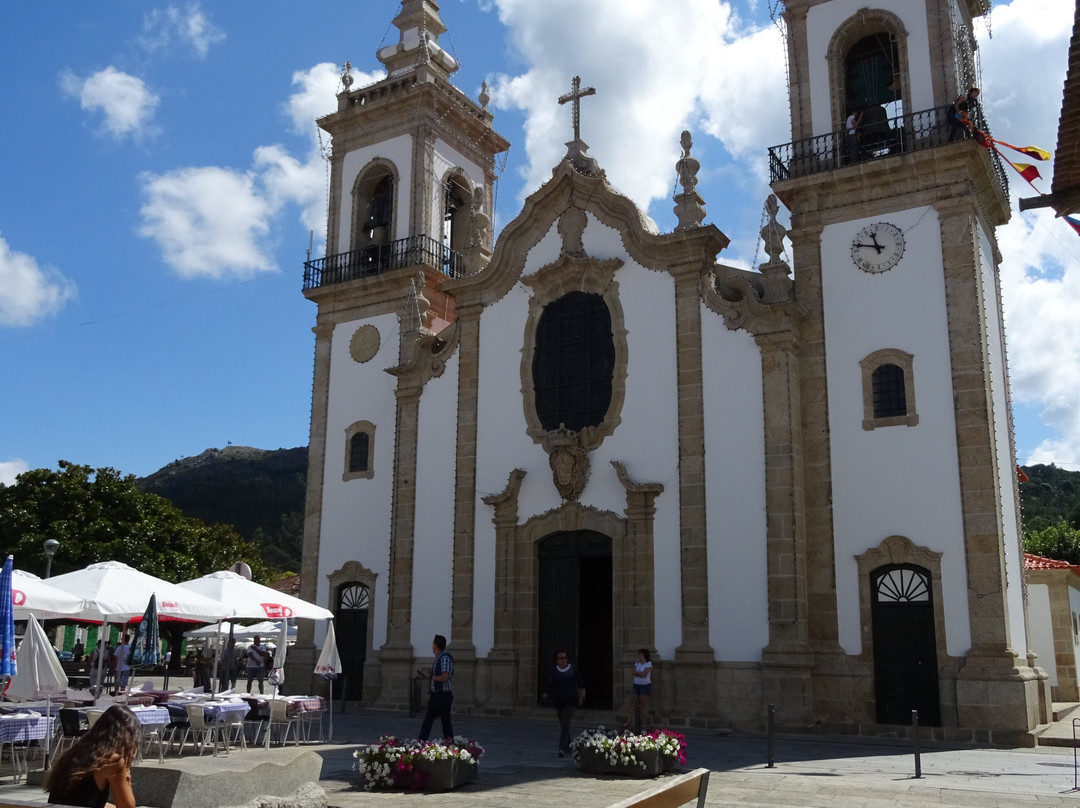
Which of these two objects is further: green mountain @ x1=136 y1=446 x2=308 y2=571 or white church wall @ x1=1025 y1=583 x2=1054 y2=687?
green mountain @ x1=136 y1=446 x2=308 y2=571

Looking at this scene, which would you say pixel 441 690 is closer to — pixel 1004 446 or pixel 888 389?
pixel 888 389

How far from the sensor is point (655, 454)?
2009 centimetres

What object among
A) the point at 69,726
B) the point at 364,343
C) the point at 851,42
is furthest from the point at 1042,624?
the point at 69,726

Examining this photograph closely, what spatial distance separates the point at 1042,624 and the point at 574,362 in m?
13.2

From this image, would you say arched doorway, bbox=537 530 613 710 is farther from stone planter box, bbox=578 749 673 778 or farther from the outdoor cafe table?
the outdoor cafe table

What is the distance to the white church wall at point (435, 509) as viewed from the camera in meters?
22.0

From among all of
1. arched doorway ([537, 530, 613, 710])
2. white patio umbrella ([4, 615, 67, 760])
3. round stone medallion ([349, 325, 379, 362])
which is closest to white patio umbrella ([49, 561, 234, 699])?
Result: white patio umbrella ([4, 615, 67, 760])

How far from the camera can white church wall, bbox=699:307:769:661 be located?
18.5 m

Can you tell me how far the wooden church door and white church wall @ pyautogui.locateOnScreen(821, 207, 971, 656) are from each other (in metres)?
0.34

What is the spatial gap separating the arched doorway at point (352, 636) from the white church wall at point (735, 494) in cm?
872

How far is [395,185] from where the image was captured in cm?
2669

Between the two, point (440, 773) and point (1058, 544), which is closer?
point (440, 773)

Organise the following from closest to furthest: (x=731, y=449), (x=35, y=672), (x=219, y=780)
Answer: (x=219, y=780)
(x=35, y=672)
(x=731, y=449)

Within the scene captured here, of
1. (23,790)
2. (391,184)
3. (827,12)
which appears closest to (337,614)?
(391,184)
